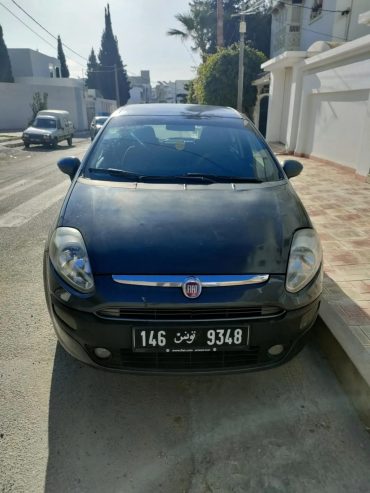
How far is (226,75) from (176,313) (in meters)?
20.4

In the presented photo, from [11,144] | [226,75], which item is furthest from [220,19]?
[11,144]

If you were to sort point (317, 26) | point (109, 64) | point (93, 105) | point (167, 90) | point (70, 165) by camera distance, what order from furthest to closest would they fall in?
point (167, 90) < point (109, 64) < point (93, 105) < point (317, 26) < point (70, 165)

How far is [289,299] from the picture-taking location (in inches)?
78.0

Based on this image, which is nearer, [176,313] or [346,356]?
[176,313]

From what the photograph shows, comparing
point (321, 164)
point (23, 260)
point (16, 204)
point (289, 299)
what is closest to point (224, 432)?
point (289, 299)

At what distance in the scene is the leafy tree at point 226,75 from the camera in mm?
19922

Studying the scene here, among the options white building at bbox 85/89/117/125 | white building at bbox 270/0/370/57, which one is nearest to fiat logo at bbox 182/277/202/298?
white building at bbox 270/0/370/57

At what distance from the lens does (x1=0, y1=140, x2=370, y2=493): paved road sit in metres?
1.77

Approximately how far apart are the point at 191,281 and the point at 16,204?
5.92m

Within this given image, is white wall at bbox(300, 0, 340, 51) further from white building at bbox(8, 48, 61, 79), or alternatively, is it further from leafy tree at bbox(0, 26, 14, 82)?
white building at bbox(8, 48, 61, 79)

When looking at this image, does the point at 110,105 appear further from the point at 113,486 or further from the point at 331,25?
the point at 113,486

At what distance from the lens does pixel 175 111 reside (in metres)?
3.63

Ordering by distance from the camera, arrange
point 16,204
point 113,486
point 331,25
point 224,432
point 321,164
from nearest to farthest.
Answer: point 113,486 < point 224,432 < point 16,204 < point 321,164 < point 331,25

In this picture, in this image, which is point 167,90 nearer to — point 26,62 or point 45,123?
point 26,62
